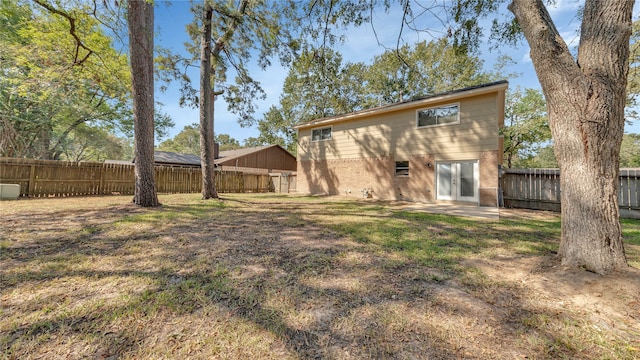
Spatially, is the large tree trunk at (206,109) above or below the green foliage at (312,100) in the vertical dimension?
below

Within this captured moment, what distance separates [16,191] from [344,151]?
1310cm

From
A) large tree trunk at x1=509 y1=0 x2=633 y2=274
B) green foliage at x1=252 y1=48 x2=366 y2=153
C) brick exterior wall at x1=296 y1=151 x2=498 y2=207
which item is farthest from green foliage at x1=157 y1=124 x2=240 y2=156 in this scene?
large tree trunk at x1=509 y1=0 x2=633 y2=274

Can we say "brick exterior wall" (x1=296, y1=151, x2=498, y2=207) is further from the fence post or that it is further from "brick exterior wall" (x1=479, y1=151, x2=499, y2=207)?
the fence post

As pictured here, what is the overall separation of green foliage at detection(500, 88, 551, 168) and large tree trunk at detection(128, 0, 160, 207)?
71.6 feet

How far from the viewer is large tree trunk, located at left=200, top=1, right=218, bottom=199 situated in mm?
9058

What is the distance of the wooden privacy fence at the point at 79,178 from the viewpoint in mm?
8992

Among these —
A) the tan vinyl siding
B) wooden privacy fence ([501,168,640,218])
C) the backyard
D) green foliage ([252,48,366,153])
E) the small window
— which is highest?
green foliage ([252,48,366,153])

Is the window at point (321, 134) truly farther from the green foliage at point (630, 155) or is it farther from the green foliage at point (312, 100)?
the green foliage at point (630, 155)

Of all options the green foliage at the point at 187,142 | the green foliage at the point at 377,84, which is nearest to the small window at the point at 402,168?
the green foliage at the point at 377,84

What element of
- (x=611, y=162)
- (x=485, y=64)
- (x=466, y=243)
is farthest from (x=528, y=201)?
(x=485, y=64)

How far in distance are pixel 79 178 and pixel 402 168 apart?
47.3ft

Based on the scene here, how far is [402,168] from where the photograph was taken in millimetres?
11258

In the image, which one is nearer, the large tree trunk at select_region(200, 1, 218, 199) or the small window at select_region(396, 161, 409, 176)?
the large tree trunk at select_region(200, 1, 218, 199)

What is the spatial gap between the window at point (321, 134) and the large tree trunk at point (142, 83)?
9.00 m
